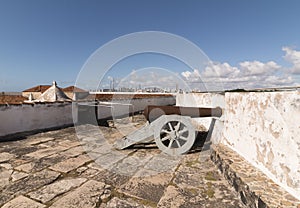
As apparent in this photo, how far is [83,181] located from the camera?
8.32 feet

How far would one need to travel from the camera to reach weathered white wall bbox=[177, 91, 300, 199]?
1762 mm

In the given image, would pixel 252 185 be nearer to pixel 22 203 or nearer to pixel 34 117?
pixel 22 203

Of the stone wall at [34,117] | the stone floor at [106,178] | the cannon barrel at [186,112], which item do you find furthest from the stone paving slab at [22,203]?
the stone wall at [34,117]

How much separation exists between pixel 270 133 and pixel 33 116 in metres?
6.70

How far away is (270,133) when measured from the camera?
86.1 inches

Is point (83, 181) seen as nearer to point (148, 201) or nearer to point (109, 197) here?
point (109, 197)

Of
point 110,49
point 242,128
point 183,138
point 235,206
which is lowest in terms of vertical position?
point 235,206

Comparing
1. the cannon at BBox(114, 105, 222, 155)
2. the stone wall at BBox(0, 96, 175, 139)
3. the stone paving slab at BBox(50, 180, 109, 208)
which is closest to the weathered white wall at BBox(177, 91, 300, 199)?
the cannon at BBox(114, 105, 222, 155)

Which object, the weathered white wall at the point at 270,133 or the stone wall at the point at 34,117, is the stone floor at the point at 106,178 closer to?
the weathered white wall at the point at 270,133

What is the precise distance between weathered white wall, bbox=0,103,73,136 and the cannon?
3587 millimetres

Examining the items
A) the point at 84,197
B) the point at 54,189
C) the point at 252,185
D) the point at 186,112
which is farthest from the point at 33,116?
the point at 252,185

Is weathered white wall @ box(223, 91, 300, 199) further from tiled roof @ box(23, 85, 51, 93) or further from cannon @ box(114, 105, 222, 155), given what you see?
tiled roof @ box(23, 85, 51, 93)

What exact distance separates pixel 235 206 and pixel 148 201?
3.47 feet

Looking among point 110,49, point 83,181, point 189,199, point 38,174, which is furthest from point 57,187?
point 110,49
